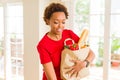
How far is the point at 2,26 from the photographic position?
4.00 meters

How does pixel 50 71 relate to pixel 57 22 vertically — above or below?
below

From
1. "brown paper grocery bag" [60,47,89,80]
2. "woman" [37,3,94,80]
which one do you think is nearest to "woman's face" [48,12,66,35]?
"woman" [37,3,94,80]

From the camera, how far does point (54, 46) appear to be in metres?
1.23

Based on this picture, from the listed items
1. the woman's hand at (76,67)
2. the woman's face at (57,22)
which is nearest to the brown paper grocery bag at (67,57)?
the woman's hand at (76,67)

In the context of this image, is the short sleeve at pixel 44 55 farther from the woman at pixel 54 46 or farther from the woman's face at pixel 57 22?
the woman's face at pixel 57 22

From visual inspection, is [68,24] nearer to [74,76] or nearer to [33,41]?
[33,41]

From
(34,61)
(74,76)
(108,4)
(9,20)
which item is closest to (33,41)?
(34,61)

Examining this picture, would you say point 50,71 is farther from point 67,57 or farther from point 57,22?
point 57,22

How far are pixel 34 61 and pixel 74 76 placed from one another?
1.91m

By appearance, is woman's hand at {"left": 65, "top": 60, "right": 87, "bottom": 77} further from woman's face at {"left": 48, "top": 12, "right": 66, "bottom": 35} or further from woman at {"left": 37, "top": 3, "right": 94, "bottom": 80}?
woman's face at {"left": 48, "top": 12, "right": 66, "bottom": 35}

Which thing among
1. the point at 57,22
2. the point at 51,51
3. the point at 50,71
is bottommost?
the point at 50,71

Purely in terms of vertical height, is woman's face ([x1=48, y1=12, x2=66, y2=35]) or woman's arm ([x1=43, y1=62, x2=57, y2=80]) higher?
woman's face ([x1=48, y1=12, x2=66, y2=35])

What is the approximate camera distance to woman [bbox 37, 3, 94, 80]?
119 centimetres

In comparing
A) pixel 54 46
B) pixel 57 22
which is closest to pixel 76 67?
pixel 54 46
